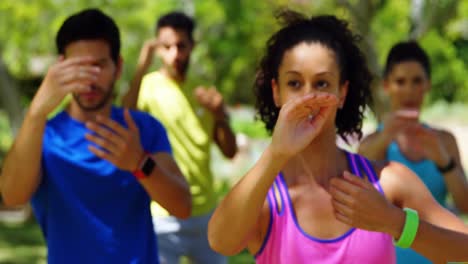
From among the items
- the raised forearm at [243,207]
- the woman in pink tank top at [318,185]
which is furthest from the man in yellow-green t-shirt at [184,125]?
the raised forearm at [243,207]

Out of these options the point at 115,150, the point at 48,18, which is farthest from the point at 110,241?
the point at 48,18

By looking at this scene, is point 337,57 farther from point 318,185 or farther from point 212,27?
point 212,27

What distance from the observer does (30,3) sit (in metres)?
12.6

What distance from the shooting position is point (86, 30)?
3.26 meters

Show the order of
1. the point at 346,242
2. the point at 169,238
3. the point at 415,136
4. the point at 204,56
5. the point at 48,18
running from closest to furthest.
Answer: the point at 346,242 < the point at 415,136 < the point at 169,238 < the point at 48,18 < the point at 204,56

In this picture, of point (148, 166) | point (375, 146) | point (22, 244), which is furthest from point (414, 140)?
point (22, 244)

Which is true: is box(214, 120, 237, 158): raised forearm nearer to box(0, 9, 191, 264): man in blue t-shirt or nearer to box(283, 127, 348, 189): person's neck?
box(0, 9, 191, 264): man in blue t-shirt

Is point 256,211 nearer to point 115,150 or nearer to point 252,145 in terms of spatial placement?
point 115,150

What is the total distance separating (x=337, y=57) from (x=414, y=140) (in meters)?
1.43

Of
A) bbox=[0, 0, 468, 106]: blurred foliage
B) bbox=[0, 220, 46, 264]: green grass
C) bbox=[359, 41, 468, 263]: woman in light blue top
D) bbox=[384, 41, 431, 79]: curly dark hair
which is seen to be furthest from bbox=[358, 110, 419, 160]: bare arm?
bbox=[0, 220, 46, 264]: green grass

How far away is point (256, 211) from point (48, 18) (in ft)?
41.7

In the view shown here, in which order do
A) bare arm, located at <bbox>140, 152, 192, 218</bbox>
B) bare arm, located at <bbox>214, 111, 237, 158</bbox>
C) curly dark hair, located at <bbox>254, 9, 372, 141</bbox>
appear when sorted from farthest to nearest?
bare arm, located at <bbox>214, 111, 237, 158</bbox>
bare arm, located at <bbox>140, 152, 192, 218</bbox>
curly dark hair, located at <bbox>254, 9, 372, 141</bbox>

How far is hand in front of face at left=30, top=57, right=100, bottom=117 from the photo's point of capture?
290 centimetres

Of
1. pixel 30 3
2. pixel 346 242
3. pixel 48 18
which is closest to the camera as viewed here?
pixel 346 242
